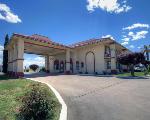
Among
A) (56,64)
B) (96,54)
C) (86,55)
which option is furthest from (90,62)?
(56,64)

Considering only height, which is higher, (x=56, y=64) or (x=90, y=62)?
(x=90, y=62)

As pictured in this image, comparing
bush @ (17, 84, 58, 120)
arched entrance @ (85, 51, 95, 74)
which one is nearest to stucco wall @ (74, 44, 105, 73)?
arched entrance @ (85, 51, 95, 74)

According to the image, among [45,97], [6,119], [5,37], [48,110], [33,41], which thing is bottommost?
[6,119]

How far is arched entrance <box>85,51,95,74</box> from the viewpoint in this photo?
3559 centimetres

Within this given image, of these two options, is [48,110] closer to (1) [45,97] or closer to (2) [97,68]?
(1) [45,97]

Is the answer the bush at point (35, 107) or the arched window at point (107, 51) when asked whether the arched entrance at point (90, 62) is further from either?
the bush at point (35, 107)

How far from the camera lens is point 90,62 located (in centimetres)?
3597

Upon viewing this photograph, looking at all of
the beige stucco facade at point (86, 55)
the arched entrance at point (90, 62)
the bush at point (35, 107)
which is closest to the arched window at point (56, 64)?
the beige stucco facade at point (86, 55)

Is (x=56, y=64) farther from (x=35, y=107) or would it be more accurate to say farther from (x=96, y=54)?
(x=35, y=107)

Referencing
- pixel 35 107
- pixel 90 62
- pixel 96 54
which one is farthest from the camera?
pixel 90 62

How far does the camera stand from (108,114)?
6980mm

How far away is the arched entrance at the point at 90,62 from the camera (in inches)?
1401

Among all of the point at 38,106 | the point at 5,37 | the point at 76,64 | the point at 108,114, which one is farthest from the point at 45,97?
the point at 5,37

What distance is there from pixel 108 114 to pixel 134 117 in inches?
38.8
